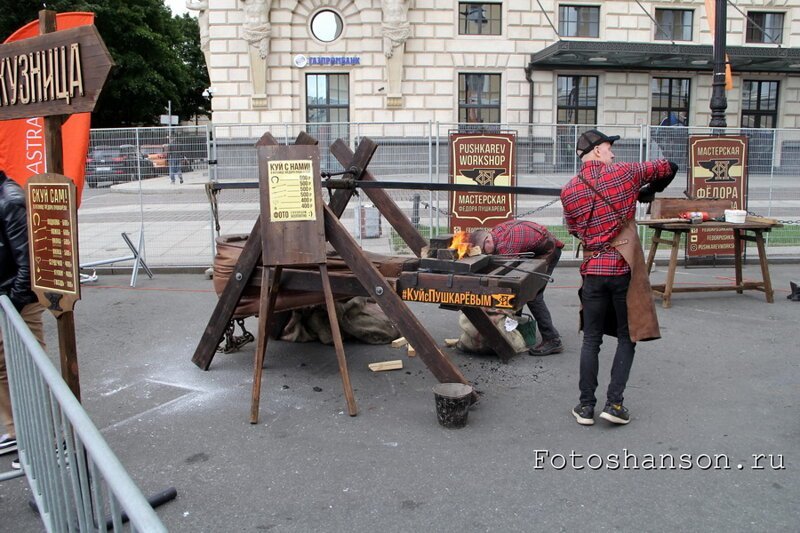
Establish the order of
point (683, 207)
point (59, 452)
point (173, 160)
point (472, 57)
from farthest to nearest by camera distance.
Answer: point (472, 57)
point (173, 160)
point (683, 207)
point (59, 452)

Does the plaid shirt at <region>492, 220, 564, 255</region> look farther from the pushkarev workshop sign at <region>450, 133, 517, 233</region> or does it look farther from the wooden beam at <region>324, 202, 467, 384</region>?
the pushkarev workshop sign at <region>450, 133, 517, 233</region>

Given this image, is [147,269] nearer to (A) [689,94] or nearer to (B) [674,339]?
(B) [674,339]

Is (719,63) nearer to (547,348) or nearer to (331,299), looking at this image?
(547,348)

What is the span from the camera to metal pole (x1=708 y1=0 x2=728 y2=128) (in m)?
10.7

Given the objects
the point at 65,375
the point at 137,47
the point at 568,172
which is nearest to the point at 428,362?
the point at 65,375

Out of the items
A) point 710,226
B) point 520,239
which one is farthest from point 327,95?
point 520,239

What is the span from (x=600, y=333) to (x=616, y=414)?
54 centimetres

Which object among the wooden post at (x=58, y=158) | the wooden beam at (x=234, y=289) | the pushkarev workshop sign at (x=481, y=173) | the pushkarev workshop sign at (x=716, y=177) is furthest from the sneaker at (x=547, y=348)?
the pushkarev workshop sign at (x=716, y=177)

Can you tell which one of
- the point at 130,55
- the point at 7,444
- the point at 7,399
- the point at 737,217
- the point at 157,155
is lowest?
the point at 7,444

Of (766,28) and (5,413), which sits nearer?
(5,413)

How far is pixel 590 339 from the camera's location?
4484 mm

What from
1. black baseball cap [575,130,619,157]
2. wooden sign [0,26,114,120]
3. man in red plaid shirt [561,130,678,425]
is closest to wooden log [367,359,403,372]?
man in red plaid shirt [561,130,678,425]

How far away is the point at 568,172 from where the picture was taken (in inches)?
462

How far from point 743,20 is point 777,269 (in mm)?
17099
